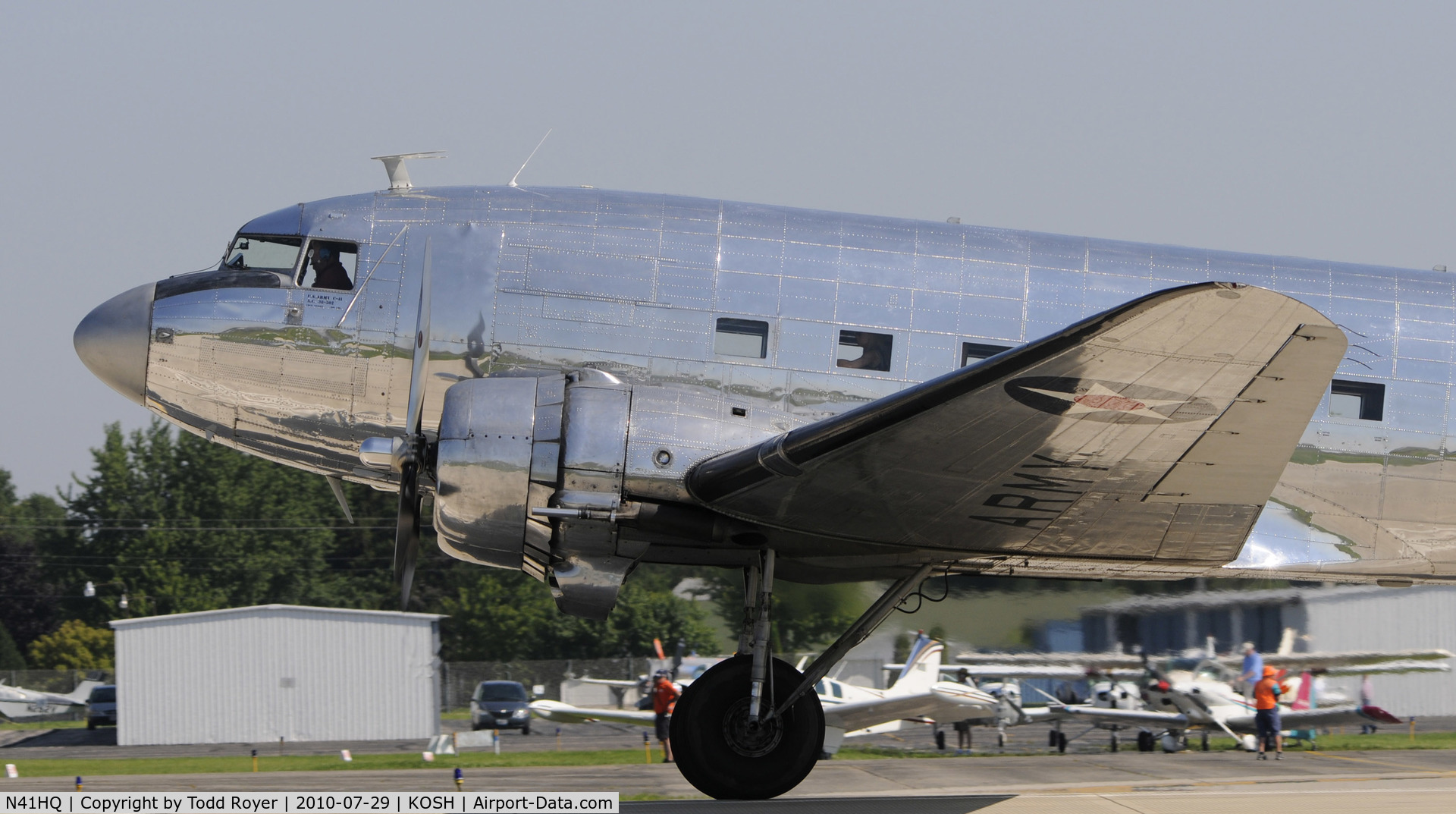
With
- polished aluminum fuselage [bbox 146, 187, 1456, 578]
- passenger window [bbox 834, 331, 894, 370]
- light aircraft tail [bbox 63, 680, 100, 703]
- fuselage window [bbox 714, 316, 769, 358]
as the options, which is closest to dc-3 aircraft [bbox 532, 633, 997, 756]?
polished aluminum fuselage [bbox 146, 187, 1456, 578]

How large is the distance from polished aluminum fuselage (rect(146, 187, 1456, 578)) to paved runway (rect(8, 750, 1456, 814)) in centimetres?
141

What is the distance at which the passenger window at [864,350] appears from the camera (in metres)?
7.79

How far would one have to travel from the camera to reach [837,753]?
60.6 feet

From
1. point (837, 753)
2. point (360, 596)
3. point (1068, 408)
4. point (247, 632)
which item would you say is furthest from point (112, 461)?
point (1068, 408)

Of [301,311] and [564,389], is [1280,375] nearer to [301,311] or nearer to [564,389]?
[564,389]

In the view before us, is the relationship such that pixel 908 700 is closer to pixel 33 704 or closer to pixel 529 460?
pixel 529 460

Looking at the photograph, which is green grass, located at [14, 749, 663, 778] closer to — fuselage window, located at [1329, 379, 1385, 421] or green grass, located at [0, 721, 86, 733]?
fuselage window, located at [1329, 379, 1385, 421]

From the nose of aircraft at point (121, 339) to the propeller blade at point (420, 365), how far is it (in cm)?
184

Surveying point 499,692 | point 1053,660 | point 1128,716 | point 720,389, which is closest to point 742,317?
point 720,389

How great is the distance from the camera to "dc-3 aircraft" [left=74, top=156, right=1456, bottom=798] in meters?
6.85

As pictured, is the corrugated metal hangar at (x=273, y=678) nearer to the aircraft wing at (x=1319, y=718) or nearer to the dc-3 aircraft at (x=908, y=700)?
the dc-3 aircraft at (x=908, y=700)

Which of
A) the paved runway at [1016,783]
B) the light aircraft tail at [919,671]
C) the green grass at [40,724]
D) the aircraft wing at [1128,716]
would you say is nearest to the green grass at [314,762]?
the paved runway at [1016,783]

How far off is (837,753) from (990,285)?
11946mm

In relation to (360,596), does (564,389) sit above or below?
above
